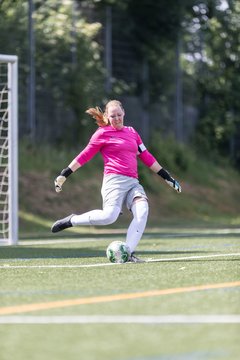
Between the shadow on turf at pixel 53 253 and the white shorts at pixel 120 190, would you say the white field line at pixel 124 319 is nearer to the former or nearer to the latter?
the white shorts at pixel 120 190

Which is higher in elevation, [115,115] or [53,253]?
[115,115]

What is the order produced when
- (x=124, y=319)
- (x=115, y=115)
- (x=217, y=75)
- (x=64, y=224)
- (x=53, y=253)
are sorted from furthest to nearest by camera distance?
1. (x=217, y=75)
2. (x=53, y=253)
3. (x=64, y=224)
4. (x=115, y=115)
5. (x=124, y=319)

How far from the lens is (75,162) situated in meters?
12.7

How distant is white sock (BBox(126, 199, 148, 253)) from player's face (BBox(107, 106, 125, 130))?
0.88 meters

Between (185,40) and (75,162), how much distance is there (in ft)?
95.3

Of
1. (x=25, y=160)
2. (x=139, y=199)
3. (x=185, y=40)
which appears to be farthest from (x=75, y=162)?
(x=185, y=40)

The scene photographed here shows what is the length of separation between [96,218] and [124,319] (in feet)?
17.5

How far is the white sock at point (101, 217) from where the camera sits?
12328 millimetres

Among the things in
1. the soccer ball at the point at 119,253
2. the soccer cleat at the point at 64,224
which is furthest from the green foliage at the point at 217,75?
the soccer ball at the point at 119,253

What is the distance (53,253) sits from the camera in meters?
14.7

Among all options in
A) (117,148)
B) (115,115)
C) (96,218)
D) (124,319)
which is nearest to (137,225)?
(96,218)

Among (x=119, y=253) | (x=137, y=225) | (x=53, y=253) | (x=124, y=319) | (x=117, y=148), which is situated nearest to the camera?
(x=124, y=319)

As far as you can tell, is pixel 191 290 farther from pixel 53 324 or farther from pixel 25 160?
pixel 25 160

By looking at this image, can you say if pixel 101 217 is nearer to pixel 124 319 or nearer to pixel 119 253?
pixel 119 253
